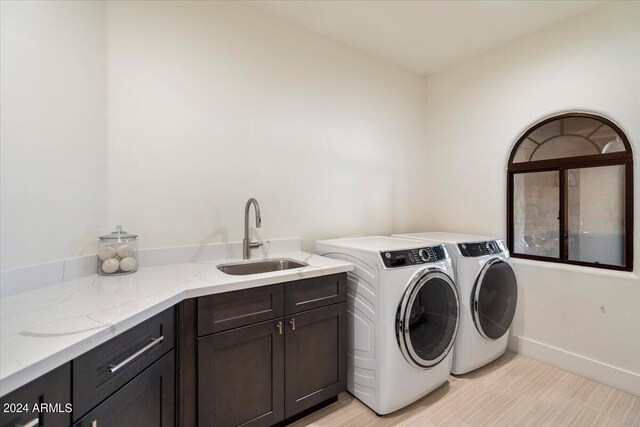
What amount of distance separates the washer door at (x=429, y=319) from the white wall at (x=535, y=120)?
3.38 feet

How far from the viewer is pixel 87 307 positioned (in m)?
1.05

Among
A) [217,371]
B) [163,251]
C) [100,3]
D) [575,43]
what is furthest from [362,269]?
[575,43]

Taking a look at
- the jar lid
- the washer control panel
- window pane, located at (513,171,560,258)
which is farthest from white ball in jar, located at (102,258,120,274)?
window pane, located at (513,171,560,258)

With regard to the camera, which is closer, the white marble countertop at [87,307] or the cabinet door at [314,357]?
the white marble countertop at [87,307]

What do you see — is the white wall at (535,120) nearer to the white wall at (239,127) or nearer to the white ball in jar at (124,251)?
the white wall at (239,127)

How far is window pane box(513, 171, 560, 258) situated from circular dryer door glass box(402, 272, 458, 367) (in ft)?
3.64

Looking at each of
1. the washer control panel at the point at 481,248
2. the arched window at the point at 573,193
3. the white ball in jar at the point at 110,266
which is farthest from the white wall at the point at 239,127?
the arched window at the point at 573,193

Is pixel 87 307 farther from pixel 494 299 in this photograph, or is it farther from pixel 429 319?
pixel 494 299

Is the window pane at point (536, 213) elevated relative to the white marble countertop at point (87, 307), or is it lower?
elevated

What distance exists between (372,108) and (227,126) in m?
1.48

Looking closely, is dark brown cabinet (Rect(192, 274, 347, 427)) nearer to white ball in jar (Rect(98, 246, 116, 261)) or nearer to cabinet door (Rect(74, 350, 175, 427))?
cabinet door (Rect(74, 350, 175, 427))

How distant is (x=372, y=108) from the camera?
2846mm

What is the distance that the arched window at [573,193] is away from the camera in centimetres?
207

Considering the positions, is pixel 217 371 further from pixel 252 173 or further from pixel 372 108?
pixel 372 108
